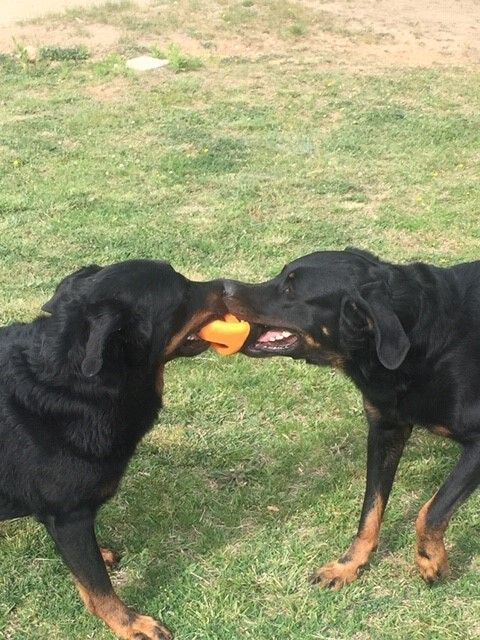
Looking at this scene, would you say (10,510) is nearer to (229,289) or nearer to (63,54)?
(229,289)

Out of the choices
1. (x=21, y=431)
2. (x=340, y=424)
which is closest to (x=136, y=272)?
(x=21, y=431)

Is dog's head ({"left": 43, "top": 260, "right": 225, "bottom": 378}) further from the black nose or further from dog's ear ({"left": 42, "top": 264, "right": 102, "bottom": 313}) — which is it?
the black nose

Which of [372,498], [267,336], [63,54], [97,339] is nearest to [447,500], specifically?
[372,498]

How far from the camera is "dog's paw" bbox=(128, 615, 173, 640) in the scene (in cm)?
313

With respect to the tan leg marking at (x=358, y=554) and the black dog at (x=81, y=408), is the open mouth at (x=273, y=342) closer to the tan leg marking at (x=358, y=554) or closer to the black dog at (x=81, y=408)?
the black dog at (x=81, y=408)

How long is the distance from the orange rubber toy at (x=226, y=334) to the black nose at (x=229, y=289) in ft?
0.31

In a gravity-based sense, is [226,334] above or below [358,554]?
above

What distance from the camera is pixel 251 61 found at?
13719mm

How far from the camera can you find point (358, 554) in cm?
344

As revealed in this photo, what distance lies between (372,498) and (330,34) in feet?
44.6

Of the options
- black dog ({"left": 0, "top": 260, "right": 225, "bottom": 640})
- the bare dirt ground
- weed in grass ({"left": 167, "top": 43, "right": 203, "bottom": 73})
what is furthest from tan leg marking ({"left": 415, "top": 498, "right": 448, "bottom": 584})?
the bare dirt ground

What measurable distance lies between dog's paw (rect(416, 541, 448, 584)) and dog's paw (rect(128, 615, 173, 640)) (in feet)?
3.58

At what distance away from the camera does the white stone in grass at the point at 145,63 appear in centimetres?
1312

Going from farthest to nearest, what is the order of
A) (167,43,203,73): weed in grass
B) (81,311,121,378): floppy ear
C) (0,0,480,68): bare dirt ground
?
(0,0,480,68): bare dirt ground
(167,43,203,73): weed in grass
(81,311,121,378): floppy ear
